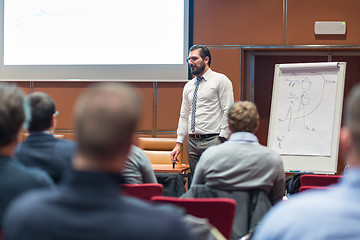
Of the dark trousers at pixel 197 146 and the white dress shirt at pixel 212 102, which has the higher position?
the white dress shirt at pixel 212 102

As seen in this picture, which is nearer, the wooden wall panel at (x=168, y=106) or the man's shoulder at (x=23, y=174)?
the man's shoulder at (x=23, y=174)

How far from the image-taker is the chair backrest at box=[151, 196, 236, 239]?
1.99 meters

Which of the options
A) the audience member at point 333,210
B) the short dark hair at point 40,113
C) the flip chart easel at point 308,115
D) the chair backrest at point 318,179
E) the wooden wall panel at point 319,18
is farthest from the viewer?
the wooden wall panel at point 319,18

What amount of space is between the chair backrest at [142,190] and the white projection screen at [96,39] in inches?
145

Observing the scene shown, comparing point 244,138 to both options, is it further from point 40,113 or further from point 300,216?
point 300,216

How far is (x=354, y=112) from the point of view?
106cm

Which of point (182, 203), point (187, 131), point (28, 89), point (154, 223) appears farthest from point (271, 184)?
point (28, 89)

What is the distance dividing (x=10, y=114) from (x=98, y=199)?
0.67 metres

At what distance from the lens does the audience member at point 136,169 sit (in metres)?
2.73

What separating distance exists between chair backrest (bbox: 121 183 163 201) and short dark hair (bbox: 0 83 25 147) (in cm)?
104

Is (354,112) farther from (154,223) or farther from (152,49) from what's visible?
(152,49)

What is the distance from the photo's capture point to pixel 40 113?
2283mm

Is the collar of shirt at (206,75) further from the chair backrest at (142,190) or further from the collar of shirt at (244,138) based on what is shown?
the chair backrest at (142,190)

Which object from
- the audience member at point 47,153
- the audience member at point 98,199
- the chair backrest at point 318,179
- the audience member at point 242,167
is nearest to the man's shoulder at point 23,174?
the audience member at point 98,199
